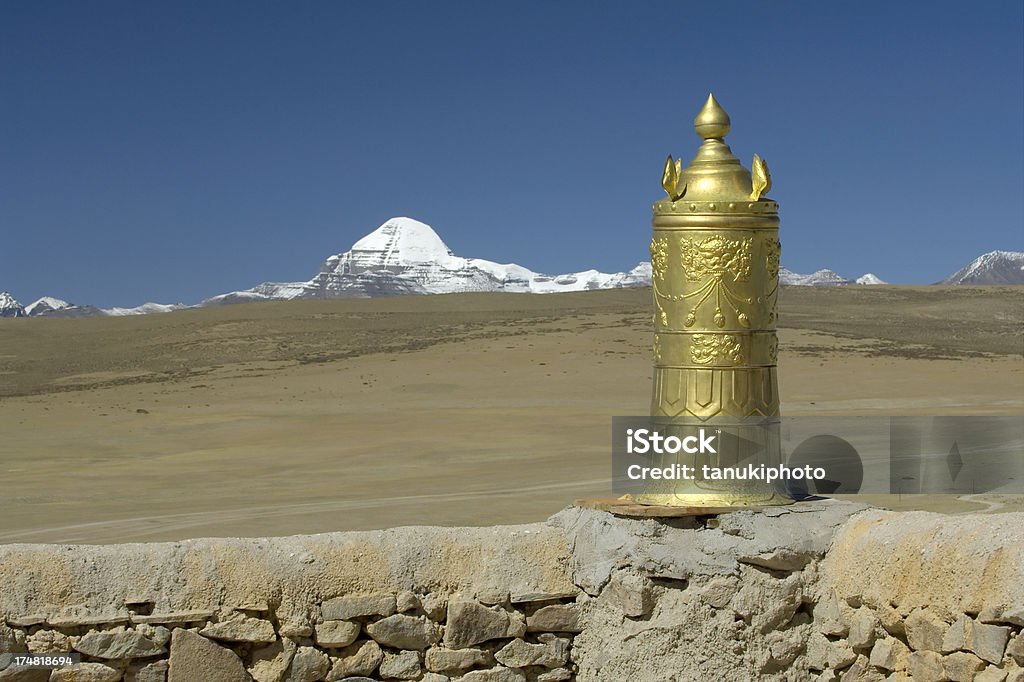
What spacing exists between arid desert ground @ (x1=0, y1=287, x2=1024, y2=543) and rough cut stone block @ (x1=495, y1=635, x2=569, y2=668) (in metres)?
7.21

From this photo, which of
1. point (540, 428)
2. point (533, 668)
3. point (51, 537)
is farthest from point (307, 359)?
point (533, 668)

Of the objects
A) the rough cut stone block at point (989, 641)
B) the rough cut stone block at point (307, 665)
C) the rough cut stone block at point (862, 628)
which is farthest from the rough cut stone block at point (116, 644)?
the rough cut stone block at point (989, 641)

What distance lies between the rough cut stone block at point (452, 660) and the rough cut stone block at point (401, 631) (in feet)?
0.20

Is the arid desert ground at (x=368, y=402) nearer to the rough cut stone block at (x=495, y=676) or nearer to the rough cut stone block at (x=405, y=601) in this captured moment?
the rough cut stone block at (x=495, y=676)

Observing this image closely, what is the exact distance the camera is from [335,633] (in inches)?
214

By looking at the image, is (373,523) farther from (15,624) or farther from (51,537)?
(15,624)

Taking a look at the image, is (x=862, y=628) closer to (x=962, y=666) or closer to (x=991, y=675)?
(x=962, y=666)

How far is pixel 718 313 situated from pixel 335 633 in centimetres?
203

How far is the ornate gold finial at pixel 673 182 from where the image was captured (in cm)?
571

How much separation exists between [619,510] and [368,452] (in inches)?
677

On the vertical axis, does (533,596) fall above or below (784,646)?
above

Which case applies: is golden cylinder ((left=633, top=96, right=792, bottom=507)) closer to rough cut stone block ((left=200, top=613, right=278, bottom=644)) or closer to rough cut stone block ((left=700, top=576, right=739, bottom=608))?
rough cut stone block ((left=700, top=576, right=739, bottom=608))

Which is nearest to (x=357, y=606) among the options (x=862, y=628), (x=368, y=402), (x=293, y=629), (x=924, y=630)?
(x=293, y=629)

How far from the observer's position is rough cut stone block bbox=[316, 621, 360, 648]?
5422 mm
